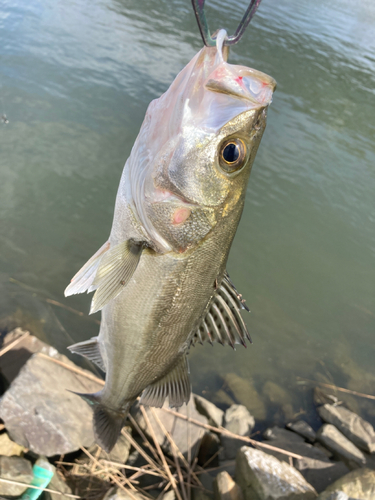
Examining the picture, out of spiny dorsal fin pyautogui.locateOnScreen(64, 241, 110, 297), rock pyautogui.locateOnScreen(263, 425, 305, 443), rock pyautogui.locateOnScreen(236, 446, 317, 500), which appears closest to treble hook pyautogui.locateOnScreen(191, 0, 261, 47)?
spiny dorsal fin pyautogui.locateOnScreen(64, 241, 110, 297)

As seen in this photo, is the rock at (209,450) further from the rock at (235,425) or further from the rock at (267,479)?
the rock at (267,479)

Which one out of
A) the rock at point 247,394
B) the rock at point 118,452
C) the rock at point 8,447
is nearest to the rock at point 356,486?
the rock at point 247,394

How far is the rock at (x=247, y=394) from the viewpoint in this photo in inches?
209

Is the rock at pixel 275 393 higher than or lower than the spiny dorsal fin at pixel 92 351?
lower

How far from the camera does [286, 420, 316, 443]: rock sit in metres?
4.94

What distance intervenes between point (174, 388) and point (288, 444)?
314 centimetres

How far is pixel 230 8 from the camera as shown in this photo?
A: 17656 millimetres

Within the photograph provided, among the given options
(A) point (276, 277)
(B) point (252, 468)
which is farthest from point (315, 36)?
(B) point (252, 468)

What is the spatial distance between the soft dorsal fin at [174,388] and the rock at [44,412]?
1860 millimetres

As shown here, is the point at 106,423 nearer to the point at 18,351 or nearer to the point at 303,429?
the point at 18,351

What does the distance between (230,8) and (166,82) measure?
9.95 meters

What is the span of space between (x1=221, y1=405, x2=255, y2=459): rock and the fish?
269 centimetres

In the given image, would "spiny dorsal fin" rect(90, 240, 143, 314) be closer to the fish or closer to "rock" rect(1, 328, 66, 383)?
the fish

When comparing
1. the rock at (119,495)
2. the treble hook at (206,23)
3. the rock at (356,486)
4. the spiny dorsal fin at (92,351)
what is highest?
the treble hook at (206,23)
